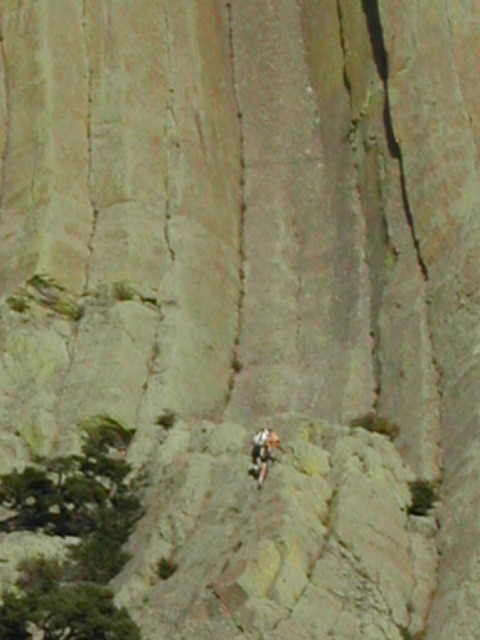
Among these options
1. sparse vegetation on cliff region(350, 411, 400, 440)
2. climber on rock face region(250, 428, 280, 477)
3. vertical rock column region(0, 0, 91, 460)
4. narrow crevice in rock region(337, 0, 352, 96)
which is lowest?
climber on rock face region(250, 428, 280, 477)

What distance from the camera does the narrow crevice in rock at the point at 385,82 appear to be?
43094mm

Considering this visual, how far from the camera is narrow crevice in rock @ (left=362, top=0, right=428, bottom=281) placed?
43.1 m

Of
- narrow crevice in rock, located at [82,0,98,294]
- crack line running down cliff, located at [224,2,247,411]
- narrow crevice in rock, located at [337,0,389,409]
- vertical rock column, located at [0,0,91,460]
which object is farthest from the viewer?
narrow crevice in rock, located at [82,0,98,294]

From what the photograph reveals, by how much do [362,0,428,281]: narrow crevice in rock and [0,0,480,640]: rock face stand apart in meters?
0.08

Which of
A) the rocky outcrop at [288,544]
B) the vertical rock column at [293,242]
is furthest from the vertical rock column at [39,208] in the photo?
the rocky outcrop at [288,544]

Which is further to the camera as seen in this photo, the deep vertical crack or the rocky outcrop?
the deep vertical crack

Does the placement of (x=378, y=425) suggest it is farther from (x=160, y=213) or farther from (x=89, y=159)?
(x=89, y=159)

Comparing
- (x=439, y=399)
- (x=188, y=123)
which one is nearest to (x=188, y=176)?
(x=188, y=123)

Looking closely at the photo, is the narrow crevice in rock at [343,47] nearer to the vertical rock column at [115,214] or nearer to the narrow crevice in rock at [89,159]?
the vertical rock column at [115,214]

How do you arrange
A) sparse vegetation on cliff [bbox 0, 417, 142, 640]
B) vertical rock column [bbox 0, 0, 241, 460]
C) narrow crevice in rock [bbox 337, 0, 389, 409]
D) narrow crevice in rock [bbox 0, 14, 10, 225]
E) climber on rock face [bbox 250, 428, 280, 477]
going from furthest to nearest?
narrow crevice in rock [bbox 0, 14, 10, 225]
narrow crevice in rock [bbox 337, 0, 389, 409]
vertical rock column [bbox 0, 0, 241, 460]
climber on rock face [bbox 250, 428, 280, 477]
sparse vegetation on cliff [bbox 0, 417, 142, 640]

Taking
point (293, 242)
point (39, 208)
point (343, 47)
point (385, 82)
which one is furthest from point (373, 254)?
point (39, 208)

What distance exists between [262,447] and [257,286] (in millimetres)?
8606

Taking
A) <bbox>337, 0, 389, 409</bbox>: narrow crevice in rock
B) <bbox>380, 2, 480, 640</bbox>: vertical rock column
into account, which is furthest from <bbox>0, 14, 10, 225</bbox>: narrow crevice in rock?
<bbox>380, 2, 480, 640</bbox>: vertical rock column

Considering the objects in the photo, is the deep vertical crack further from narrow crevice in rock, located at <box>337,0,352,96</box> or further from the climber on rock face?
the climber on rock face
